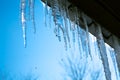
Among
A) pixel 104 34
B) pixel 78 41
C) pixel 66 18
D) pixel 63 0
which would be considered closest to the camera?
pixel 63 0

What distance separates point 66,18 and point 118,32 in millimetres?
442

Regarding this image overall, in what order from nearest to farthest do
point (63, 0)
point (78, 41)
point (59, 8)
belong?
point (63, 0) → point (59, 8) → point (78, 41)

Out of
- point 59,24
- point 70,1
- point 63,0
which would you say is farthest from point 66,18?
point 70,1

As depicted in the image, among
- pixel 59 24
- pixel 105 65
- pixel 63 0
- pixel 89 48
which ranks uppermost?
pixel 63 0

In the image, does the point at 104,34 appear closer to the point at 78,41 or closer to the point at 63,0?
the point at 78,41

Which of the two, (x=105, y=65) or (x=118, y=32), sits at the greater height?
(x=118, y=32)

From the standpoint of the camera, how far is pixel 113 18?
1.80 metres

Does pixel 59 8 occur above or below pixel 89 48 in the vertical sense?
above

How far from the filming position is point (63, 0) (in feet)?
5.78

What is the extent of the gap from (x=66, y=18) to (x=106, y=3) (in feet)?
1.56

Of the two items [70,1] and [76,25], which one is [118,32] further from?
[70,1]

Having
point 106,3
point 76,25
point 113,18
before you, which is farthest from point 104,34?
point 106,3

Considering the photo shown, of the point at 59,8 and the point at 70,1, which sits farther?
the point at 59,8

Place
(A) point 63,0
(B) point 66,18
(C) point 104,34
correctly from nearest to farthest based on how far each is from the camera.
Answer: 1. (A) point 63,0
2. (B) point 66,18
3. (C) point 104,34
